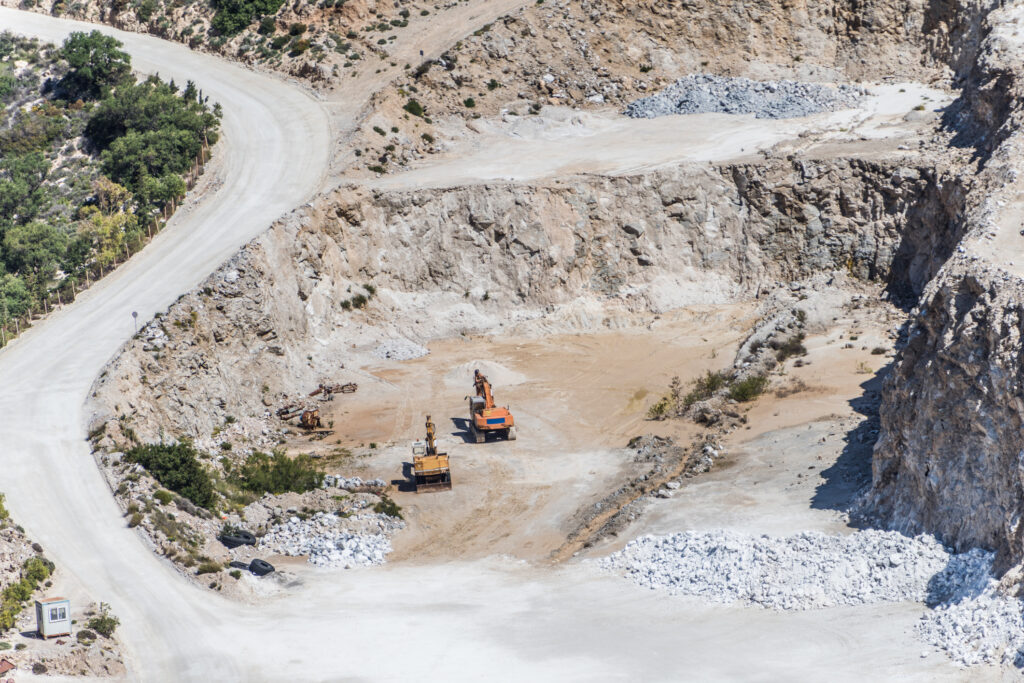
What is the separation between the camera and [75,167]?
71.2 m

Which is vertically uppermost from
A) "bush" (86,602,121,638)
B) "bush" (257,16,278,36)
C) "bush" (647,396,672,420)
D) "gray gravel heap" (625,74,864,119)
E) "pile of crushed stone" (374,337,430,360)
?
"bush" (257,16,278,36)

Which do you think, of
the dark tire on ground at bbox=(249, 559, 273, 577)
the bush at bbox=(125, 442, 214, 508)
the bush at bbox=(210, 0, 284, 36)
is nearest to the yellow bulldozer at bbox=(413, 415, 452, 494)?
the bush at bbox=(125, 442, 214, 508)

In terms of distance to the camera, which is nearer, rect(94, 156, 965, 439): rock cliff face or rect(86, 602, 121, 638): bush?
rect(86, 602, 121, 638): bush

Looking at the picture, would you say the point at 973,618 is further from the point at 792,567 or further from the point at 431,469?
the point at 431,469

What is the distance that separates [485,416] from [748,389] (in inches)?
441

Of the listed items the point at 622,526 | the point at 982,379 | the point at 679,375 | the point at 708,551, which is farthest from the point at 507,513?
the point at 982,379

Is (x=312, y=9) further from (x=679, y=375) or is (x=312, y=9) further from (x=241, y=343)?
(x=679, y=375)

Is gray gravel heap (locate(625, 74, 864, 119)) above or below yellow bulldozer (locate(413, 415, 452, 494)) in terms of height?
above

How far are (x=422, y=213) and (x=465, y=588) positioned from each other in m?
26.7

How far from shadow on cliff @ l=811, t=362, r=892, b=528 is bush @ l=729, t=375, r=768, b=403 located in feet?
14.5

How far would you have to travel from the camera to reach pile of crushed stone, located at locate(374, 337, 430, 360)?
62.9m

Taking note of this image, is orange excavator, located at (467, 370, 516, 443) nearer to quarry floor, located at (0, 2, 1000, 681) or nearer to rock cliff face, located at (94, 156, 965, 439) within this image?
quarry floor, located at (0, 2, 1000, 681)

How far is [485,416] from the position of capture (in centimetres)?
5438

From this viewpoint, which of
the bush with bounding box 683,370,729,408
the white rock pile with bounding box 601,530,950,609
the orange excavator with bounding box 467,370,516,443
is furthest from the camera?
the bush with bounding box 683,370,729,408
